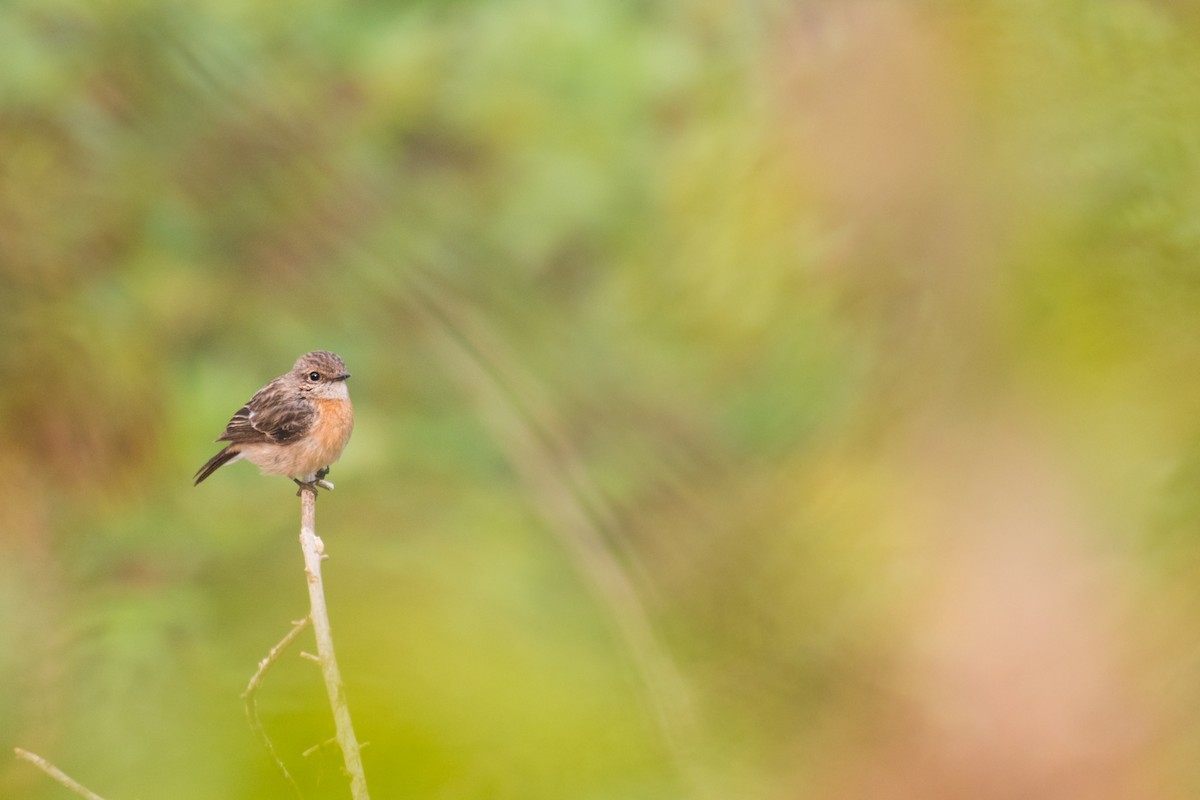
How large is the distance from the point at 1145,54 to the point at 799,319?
222 mm

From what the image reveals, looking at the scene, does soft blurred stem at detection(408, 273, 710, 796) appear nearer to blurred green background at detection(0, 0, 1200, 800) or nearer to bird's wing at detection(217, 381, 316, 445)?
blurred green background at detection(0, 0, 1200, 800)

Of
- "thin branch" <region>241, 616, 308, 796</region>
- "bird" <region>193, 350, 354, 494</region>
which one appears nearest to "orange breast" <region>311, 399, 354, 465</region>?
"bird" <region>193, 350, 354, 494</region>

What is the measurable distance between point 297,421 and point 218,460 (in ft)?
0.24

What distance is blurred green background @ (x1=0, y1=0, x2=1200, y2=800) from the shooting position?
57 cm

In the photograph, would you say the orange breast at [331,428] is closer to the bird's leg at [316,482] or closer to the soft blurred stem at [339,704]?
the bird's leg at [316,482]

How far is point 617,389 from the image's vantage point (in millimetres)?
823

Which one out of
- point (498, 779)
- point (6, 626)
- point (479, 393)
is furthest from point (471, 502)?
point (6, 626)

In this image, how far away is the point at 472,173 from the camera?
87cm

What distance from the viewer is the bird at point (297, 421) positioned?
792 mm

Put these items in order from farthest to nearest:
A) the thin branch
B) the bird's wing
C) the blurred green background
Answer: the bird's wing → the thin branch → the blurred green background

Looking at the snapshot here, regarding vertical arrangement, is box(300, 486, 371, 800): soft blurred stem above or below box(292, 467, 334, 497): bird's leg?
below

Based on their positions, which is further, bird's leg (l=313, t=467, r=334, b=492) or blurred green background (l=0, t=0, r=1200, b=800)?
bird's leg (l=313, t=467, r=334, b=492)

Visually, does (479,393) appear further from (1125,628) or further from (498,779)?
(1125,628)

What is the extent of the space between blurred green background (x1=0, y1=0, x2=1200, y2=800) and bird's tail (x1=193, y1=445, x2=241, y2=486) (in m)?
0.05
